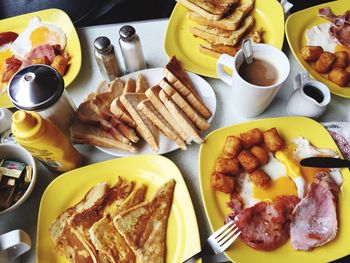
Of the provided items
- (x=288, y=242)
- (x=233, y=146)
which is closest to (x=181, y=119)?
(x=233, y=146)

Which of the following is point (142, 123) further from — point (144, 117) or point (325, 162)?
point (325, 162)

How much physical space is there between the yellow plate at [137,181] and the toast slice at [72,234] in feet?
0.07

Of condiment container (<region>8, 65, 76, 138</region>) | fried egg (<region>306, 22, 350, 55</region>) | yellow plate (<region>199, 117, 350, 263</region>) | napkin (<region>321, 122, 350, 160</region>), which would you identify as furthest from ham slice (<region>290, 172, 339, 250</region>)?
condiment container (<region>8, 65, 76, 138</region>)

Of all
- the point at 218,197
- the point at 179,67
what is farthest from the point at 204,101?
the point at 218,197

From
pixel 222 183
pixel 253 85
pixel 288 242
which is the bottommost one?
pixel 288 242

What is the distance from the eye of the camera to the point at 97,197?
112 centimetres

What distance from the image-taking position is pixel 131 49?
4.25 feet

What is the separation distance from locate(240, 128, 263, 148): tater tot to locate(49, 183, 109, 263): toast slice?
0.49 m

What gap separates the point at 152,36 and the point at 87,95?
41cm

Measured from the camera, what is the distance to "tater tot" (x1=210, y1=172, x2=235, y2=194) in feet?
3.65

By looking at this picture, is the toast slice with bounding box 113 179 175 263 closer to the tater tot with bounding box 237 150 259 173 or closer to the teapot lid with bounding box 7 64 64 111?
the tater tot with bounding box 237 150 259 173

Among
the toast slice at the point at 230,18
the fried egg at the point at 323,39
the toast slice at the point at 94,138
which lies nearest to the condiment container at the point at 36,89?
the toast slice at the point at 94,138

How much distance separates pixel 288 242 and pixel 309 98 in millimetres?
482

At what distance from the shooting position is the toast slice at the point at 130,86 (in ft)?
4.23
